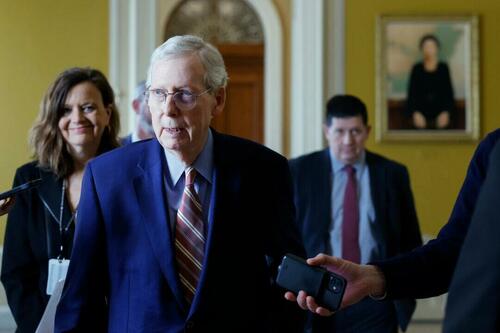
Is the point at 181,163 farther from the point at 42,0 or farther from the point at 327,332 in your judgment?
the point at 42,0

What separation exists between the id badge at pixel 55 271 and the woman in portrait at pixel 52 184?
0.6 inches

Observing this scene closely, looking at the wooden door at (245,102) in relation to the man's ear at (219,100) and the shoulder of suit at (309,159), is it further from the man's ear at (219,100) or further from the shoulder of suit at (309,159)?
the man's ear at (219,100)

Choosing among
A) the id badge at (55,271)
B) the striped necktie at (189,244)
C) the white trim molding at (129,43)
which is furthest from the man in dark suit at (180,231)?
the white trim molding at (129,43)

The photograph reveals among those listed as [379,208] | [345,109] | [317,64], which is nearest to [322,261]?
[379,208]

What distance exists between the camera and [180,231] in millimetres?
2340

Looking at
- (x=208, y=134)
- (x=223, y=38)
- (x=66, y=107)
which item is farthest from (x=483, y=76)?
(x=208, y=134)

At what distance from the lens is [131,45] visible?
25.9 ft

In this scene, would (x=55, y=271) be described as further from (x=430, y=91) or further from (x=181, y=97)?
(x=430, y=91)

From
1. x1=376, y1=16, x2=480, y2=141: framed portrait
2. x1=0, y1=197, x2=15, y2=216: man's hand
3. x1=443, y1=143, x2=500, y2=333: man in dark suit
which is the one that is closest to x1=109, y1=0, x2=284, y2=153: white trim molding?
x1=376, y1=16, x2=480, y2=141: framed portrait

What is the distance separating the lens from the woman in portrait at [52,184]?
3326 mm

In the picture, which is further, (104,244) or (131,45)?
(131,45)

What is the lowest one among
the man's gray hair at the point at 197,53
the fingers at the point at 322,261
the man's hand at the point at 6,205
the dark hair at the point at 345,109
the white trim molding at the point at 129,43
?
the fingers at the point at 322,261

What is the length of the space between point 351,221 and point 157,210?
2.68 meters

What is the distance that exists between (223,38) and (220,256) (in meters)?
7.00
